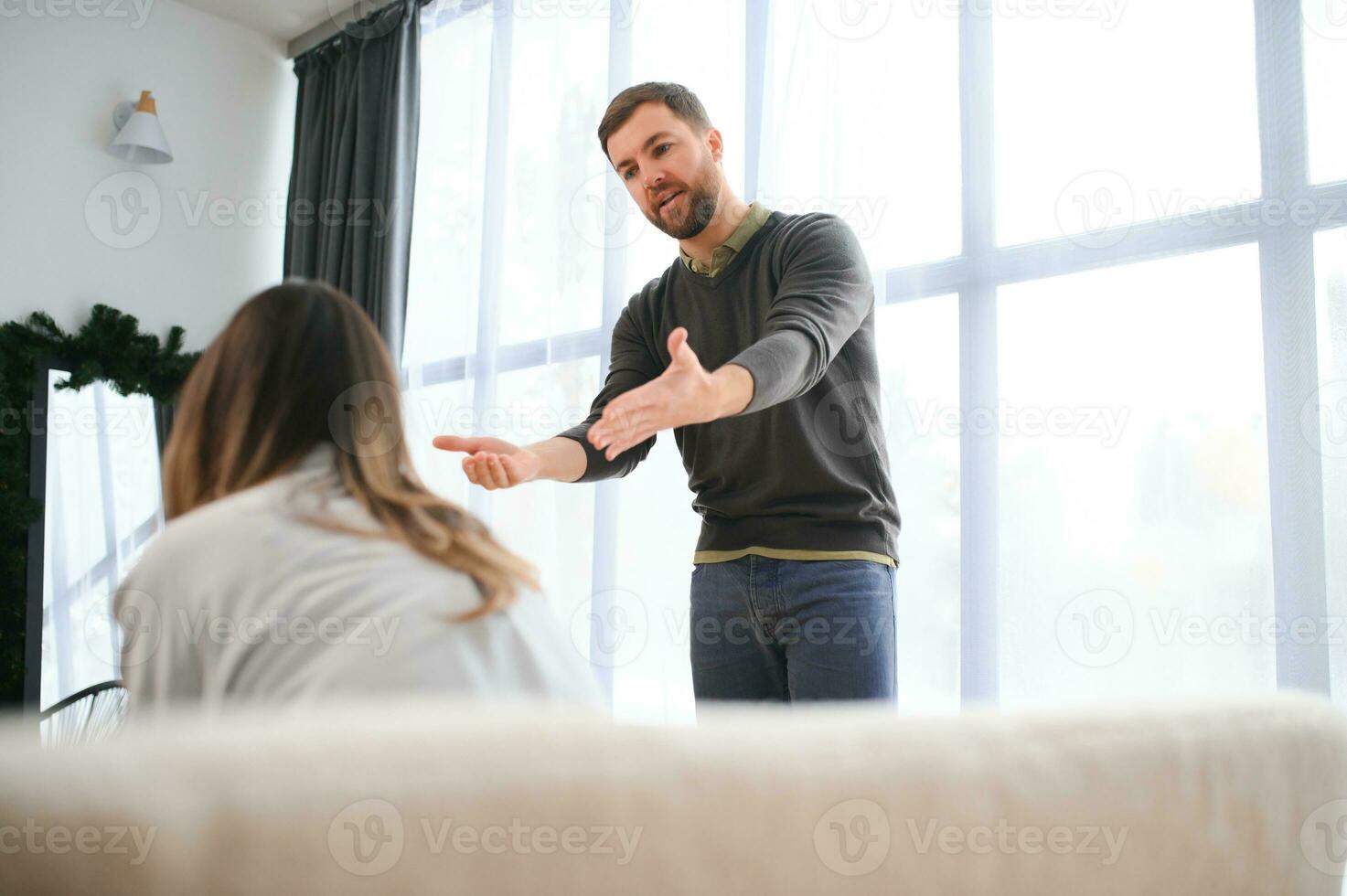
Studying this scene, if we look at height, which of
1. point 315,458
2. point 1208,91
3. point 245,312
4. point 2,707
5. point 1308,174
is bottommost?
point 2,707

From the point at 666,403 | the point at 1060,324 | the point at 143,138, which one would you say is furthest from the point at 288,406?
the point at 143,138

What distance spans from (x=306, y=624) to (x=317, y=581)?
1.9 inches

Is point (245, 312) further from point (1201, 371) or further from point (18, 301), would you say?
point (18, 301)

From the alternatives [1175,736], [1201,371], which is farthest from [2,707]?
[1175,736]

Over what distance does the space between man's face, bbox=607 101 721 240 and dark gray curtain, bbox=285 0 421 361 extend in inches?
83.2

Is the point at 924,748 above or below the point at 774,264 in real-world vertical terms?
below

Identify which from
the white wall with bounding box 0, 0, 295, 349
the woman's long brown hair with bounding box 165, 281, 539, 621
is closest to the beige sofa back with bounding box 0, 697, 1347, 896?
the woman's long brown hair with bounding box 165, 281, 539, 621

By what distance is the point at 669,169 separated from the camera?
5.66 feet

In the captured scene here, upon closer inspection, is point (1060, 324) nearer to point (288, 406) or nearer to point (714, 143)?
point (714, 143)

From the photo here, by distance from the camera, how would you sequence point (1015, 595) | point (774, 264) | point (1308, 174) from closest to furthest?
point (774, 264)
point (1308, 174)
point (1015, 595)

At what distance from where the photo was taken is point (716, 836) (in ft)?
1.12

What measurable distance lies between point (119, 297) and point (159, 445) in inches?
22.9

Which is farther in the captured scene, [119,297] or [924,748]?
[119,297]

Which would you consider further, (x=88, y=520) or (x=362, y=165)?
(x=362, y=165)
